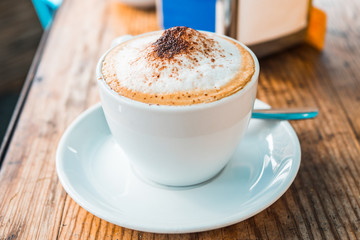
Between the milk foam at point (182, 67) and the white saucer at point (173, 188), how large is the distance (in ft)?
0.63

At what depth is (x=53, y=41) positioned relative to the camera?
125cm

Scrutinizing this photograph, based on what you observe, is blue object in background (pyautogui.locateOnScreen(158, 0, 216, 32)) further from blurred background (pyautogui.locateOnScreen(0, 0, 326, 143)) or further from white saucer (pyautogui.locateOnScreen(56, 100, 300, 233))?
white saucer (pyautogui.locateOnScreen(56, 100, 300, 233))

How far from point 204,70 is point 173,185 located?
0.23m

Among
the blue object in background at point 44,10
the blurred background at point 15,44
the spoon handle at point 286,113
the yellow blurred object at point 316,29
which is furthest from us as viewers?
the blurred background at point 15,44

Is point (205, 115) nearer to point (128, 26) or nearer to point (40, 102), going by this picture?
point (40, 102)

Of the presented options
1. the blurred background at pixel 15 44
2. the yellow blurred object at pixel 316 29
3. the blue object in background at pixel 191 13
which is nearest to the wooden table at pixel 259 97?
the yellow blurred object at pixel 316 29

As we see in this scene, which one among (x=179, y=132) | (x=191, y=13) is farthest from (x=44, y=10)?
(x=179, y=132)

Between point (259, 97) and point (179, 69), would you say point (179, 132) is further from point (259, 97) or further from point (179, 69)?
point (259, 97)

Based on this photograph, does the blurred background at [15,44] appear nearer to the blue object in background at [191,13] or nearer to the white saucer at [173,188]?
the blue object in background at [191,13]

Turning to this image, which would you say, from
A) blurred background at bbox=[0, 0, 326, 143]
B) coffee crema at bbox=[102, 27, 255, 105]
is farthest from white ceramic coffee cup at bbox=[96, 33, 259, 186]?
blurred background at bbox=[0, 0, 326, 143]

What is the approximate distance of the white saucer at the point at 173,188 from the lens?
53 centimetres

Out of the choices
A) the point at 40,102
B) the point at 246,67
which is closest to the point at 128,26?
the point at 40,102

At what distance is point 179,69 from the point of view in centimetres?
57

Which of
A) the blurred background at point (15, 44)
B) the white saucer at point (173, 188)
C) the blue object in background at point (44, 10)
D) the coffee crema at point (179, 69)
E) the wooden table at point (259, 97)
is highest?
the coffee crema at point (179, 69)
